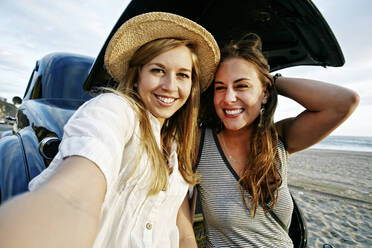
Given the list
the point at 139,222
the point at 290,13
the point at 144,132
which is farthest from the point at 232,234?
the point at 290,13

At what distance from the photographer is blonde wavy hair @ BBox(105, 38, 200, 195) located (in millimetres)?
1118

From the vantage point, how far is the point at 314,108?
158 cm

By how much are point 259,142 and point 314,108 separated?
519 mm

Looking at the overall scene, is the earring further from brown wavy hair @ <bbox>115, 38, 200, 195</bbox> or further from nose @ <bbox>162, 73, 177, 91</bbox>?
nose @ <bbox>162, 73, 177, 91</bbox>

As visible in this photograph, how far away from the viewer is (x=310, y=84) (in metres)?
1.62

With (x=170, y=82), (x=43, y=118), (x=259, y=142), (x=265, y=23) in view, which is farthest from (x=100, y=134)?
(x=265, y=23)

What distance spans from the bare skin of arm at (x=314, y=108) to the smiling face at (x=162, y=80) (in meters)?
0.99

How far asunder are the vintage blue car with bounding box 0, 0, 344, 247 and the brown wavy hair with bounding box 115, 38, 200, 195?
0.86 ft

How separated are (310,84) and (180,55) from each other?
1.13 meters

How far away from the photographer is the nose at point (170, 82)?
1.34 meters

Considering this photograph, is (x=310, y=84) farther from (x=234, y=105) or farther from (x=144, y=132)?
(x=144, y=132)

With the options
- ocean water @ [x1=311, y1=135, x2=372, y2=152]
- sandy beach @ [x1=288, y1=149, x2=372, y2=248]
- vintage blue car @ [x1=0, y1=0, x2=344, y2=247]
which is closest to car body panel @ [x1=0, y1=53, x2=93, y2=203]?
vintage blue car @ [x1=0, y1=0, x2=344, y2=247]

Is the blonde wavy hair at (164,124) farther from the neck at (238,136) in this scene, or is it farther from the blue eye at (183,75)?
the neck at (238,136)

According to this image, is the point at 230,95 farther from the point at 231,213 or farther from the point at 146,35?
the point at 231,213
